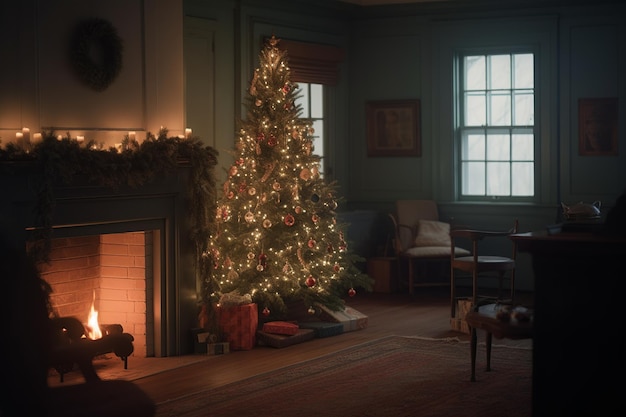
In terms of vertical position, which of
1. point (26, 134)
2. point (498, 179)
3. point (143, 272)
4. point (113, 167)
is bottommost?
point (143, 272)

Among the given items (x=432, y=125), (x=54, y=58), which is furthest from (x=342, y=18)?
(x=54, y=58)

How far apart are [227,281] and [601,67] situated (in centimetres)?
453

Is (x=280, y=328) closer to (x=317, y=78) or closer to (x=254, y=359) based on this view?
(x=254, y=359)

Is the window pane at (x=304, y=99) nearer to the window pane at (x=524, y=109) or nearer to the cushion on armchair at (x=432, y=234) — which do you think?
the cushion on armchair at (x=432, y=234)

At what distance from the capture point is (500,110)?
10500 mm

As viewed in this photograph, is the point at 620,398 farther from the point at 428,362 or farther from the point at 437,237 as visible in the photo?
the point at 437,237

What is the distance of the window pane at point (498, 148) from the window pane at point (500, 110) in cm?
15

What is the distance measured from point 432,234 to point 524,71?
1.95 m

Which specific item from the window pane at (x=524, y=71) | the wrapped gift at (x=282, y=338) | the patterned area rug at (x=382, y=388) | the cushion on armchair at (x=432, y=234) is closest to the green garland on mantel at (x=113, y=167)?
the wrapped gift at (x=282, y=338)

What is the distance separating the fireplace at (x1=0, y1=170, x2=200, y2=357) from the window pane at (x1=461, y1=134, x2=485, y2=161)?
4.20m

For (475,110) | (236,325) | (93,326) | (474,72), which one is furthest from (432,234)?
(93,326)

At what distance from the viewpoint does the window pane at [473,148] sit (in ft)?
34.8

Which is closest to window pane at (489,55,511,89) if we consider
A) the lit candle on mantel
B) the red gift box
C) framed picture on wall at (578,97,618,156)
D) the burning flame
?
framed picture on wall at (578,97,618,156)

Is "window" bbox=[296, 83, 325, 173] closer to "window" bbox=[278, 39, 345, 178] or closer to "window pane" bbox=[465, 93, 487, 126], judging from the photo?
"window" bbox=[278, 39, 345, 178]
